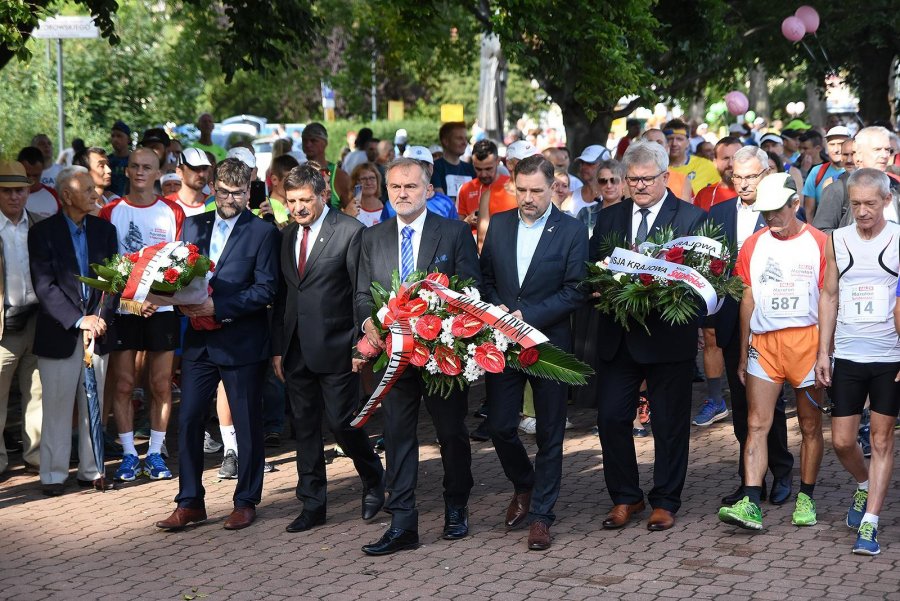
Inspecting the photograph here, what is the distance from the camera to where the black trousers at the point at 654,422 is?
7.66 m

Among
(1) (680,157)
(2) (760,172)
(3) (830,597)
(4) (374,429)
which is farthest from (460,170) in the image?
(3) (830,597)

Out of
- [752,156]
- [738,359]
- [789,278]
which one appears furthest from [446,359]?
[752,156]

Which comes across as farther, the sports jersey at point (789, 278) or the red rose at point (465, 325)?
the sports jersey at point (789, 278)

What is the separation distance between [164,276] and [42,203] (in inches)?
158

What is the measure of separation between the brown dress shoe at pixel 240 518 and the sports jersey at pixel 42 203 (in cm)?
395

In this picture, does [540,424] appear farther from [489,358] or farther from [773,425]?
[773,425]

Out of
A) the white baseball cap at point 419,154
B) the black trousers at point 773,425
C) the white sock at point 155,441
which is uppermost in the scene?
the white baseball cap at point 419,154

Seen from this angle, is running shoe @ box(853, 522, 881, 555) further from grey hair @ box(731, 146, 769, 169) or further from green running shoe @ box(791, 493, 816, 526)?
grey hair @ box(731, 146, 769, 169)

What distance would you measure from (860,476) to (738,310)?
1212 mm

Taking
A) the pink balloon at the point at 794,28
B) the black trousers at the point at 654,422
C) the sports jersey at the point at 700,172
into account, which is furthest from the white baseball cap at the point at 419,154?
the pink balloon at the point at 794,28

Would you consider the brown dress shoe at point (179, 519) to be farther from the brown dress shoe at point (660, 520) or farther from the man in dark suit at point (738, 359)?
the man in dark suit at point (738, 359)

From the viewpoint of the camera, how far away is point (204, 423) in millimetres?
7969

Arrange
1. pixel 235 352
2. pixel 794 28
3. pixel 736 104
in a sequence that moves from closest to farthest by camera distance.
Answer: pixel 235 352
pixel 794 28
pixel 736 104

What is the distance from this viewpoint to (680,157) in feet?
43.5
